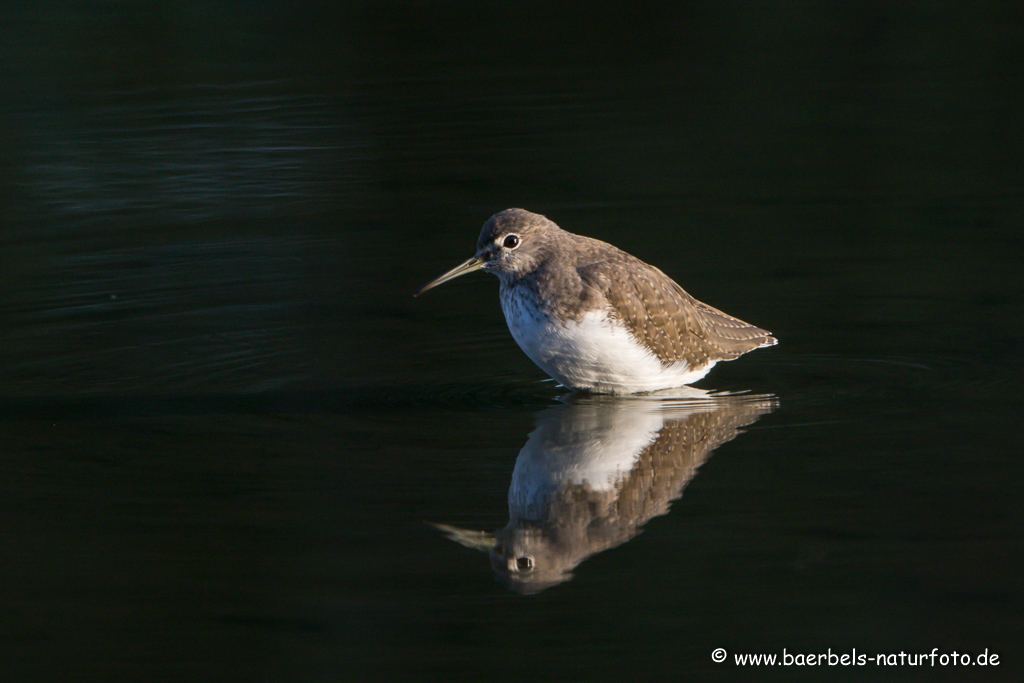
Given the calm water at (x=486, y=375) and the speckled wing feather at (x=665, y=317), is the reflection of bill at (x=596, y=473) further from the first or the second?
the speckled wing feather at (x=665, y=317)

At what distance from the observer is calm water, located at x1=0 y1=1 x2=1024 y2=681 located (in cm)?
512

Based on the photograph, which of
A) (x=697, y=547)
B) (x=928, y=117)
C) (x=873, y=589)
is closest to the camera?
(x=873, y=589)

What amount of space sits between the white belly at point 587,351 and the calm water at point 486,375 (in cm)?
22

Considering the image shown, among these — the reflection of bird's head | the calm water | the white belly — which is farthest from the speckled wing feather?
the reflection of bird's head

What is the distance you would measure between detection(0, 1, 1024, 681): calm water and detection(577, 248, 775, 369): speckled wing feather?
0.25 m

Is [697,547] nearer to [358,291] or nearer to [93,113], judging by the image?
[358,291]

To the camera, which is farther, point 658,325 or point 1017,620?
point 658,325

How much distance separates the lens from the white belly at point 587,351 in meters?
7.28

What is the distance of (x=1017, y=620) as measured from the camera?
16.2 feet

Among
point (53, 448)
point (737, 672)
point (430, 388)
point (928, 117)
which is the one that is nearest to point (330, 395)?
point (430, 388)

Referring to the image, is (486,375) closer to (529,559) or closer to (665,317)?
(665,317)

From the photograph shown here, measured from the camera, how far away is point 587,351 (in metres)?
7.30

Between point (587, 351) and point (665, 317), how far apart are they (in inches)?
28.6

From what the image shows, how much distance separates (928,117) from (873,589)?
10.2 m
